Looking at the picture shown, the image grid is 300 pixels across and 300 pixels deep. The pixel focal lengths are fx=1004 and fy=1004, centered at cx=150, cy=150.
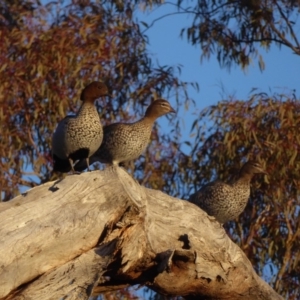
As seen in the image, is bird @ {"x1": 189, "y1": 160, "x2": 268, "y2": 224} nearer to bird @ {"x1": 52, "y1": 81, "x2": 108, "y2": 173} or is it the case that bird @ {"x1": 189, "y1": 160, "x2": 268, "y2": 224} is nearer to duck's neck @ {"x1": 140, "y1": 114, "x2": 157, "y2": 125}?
duck's neck @ {"x1": 140, "y1": 114, "x2": 157, "y2": 125}

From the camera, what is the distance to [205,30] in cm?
1352

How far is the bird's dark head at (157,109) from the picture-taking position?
9.80 meters

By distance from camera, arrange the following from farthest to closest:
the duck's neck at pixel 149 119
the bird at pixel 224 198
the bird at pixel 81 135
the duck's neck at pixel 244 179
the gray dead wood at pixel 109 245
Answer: the duck's neck at pixel 244 179 < the bird at pixel 224 198 < the duck's neck at pixel 149 119 < the bird at pixel 81 135 < the gray dead wood at pixel 109 245

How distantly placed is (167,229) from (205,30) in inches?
304

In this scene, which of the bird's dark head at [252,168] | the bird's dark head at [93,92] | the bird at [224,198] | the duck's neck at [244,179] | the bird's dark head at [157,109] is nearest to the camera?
the bird's dark head at [93,92]

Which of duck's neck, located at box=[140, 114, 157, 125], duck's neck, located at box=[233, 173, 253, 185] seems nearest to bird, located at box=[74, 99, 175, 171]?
duck's neck, located at box=[140, 114, 157, 125]

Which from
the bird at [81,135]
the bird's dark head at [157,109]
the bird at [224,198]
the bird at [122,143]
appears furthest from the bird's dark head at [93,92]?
the bird at [224,198]

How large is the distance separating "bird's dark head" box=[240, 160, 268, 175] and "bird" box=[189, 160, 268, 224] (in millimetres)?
97

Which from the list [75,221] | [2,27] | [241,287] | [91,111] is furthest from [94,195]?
[2,27]

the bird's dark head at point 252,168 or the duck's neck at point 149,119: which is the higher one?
the duck's neck at point 149,119

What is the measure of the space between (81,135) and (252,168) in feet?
8.32

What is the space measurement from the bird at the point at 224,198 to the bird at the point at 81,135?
151cm

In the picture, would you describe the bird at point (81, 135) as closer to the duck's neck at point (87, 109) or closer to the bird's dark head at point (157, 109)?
the duck's neck at point (87, 109)

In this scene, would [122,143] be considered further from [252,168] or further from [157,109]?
[252,168]
